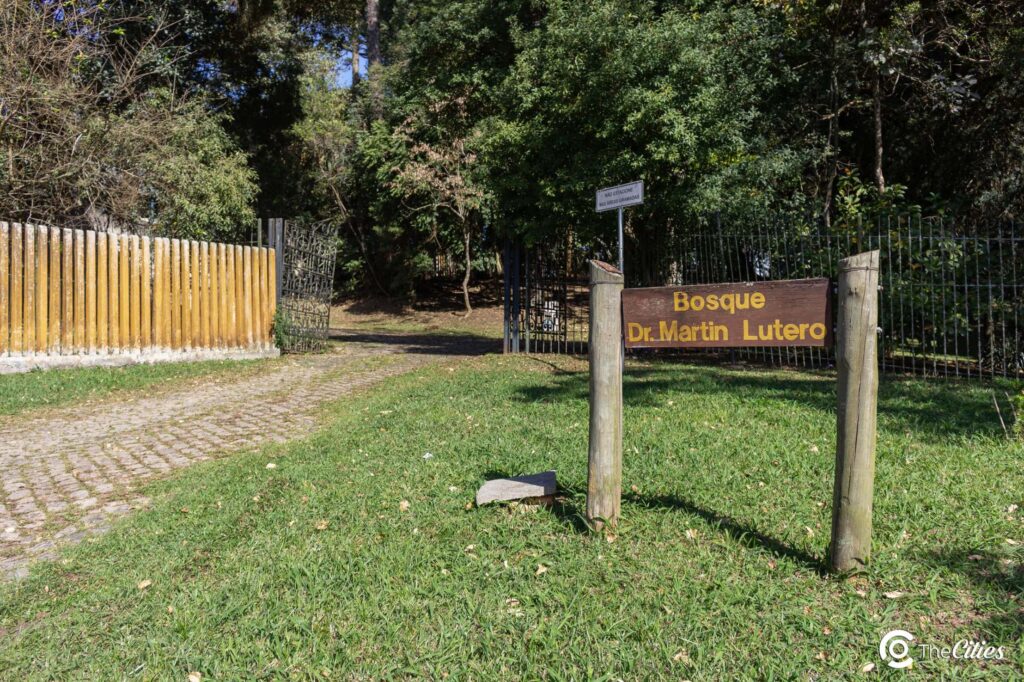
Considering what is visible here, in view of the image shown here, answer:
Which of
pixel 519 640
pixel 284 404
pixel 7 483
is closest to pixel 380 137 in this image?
pixel 284 404

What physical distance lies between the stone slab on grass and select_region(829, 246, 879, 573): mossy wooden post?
1.61m

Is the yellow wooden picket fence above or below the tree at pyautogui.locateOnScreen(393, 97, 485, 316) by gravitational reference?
below

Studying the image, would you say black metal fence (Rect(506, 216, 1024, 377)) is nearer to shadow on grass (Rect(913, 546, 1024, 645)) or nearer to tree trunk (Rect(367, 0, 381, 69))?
shadow on grass (Rect(913, 546, 1024, 645))

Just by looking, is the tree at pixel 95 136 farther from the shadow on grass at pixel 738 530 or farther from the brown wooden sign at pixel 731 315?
the shadow on grass at pixel 738 530

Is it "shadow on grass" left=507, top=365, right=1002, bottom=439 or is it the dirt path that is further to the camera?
"shadow on grass" left=507, top=365, right=1002, bottom=439

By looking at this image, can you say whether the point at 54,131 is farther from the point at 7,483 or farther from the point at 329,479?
the point at 329,479

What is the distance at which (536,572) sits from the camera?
10.9 feet

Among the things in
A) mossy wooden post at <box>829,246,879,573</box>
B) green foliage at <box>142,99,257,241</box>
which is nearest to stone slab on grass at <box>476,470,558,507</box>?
mossy wooden post at <box>829,246,879,573</box>

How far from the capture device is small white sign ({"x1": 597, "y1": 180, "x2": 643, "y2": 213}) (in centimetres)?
709

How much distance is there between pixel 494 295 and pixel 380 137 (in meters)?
7.13

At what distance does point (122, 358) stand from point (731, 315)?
32.8ft

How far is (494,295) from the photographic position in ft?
84.7

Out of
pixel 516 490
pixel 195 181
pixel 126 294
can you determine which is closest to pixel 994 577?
Answer: pixel 516 490

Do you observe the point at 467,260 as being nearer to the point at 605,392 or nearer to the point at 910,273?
the point at 910,273
